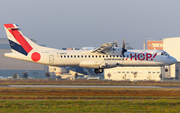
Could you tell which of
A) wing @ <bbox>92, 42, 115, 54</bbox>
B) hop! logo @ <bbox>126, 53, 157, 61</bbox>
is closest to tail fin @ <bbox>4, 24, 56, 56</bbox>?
wing @ <bbox>92, 42, 115, 54</bbox>

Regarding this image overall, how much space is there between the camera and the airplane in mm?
42044

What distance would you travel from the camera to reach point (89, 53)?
42875 millimetres

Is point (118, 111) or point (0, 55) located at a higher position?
point (0, 55)

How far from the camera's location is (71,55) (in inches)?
1671

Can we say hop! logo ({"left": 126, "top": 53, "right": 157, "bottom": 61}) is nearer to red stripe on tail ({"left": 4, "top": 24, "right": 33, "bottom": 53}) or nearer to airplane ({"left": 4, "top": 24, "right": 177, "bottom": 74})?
airplane ({"left": 4, "top": 24, "right": 177, "bottom": 74})

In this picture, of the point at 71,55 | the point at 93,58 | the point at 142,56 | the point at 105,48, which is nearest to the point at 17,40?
the point at 71,55

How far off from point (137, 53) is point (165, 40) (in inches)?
1968

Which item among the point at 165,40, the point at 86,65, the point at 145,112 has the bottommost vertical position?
the point at 145,112

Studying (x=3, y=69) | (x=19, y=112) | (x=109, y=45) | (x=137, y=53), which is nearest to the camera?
(x=19, y=112)

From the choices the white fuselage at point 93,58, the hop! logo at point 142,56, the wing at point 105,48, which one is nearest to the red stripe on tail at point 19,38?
the white fuselage at point 93,58

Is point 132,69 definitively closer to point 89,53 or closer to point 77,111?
point 89,53

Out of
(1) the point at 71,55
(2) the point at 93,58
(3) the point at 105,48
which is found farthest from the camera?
(2) the point at 93,58

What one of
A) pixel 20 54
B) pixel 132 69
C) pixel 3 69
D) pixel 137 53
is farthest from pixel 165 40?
pixel 3 69

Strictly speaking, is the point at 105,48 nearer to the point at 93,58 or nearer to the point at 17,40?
the point at 93,58
